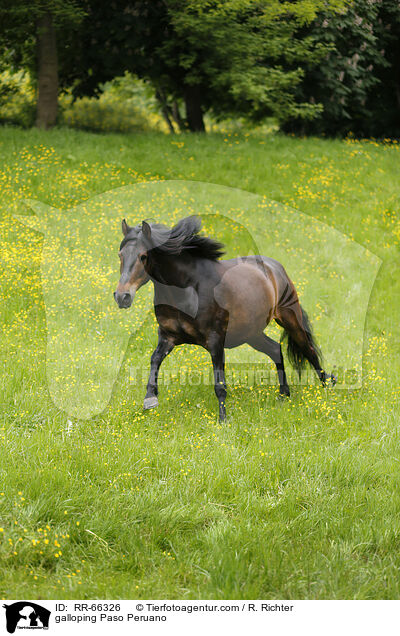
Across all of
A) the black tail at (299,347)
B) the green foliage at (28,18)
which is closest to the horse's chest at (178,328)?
the black tail at (299,347)

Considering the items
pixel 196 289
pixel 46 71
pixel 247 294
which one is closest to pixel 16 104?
pixel 46 71

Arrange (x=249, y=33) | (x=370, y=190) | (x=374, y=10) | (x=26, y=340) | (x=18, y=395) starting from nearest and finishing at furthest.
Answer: (x=18, y=395), (x=26, y=340), (x=370, y=190), (x=249, y=33), (x=374, y=10)

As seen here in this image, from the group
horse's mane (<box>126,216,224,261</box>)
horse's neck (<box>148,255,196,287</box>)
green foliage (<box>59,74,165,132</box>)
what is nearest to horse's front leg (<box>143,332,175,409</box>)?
horse's neck (<box>148,255,196,287</box>)

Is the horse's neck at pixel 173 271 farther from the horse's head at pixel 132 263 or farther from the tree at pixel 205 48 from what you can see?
the tree at pixel 205 48

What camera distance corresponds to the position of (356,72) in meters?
22.7

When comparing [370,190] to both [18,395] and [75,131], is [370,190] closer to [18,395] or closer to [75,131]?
[75,131]

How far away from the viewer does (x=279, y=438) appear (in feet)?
20.9

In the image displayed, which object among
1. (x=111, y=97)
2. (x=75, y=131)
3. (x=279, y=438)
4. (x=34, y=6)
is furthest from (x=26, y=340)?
(x=111, y=97)

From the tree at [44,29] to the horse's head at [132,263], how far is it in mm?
15209

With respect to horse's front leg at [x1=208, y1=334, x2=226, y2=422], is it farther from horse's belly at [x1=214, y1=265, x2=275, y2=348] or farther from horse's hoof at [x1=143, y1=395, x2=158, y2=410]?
horse's hoof at [x1=143, y1=395, x2=158, y2=410]

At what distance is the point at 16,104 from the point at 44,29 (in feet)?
16.8
